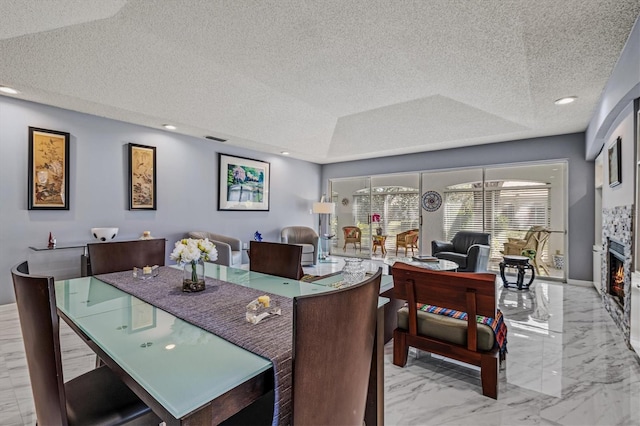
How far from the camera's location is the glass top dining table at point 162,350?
0.80 metres

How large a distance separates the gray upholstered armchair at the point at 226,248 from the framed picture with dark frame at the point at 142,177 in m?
0.87

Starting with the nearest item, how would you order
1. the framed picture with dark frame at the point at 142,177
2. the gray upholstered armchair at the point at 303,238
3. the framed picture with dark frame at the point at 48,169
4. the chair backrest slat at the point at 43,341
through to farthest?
the chair backrest slat at the point at 43,341, the framed picture with dark frame at the point at 48,169, the framed picture with dark frame at the point at 142,177, the gray upholstered armchair at the point at 303,238

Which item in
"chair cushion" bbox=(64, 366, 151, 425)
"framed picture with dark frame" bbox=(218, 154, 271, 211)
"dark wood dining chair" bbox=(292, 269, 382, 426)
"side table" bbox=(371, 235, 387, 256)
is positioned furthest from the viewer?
"side table" bbox=(371, 235, 387, 256)

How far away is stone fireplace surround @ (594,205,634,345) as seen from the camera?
8.89 feet

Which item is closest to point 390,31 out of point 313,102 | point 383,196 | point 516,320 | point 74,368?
point 313,102

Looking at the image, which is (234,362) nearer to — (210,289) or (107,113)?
(210,289)

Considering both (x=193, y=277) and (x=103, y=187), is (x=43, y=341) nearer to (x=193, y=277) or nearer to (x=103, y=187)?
(x=193, y=277)

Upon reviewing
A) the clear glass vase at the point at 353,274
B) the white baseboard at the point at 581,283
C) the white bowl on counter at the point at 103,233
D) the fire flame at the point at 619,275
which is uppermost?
the white bowl on counter at the point at 103,233

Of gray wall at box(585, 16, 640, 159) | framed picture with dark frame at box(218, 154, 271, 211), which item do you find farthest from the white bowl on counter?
gray wall at box(585, 16, 640, 159)

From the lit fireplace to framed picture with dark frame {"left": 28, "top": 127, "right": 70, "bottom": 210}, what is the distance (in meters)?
6.37

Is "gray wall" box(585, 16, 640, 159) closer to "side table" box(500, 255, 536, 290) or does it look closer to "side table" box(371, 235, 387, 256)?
"side table" box(500, 255, 536, 290)

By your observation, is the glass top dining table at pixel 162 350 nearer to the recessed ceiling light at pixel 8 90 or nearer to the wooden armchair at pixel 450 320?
the wooden armchair at pixel 450 320

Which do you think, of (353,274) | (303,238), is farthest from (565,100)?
(303,238)

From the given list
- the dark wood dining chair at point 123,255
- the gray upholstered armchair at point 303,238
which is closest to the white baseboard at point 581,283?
the gray upholstered armchair at point 303,238
